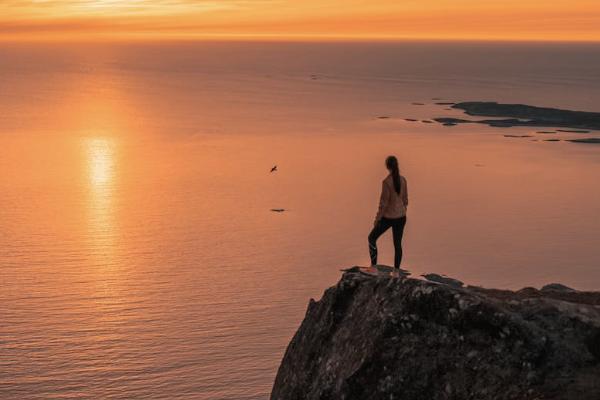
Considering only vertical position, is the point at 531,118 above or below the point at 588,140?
above

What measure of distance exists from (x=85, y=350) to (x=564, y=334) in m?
24.9

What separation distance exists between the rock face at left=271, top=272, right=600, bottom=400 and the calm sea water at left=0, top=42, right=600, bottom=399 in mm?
17702

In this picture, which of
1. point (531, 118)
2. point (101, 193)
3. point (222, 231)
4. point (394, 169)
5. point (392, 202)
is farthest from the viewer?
point (531, 118)

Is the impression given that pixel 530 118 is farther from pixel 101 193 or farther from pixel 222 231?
pixel 222 231

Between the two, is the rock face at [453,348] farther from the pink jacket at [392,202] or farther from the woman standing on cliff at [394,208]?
the pink jacket at [392,202]

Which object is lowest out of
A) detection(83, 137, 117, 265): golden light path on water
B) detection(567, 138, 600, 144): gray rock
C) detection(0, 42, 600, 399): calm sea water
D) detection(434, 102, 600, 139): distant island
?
detection(83, 137, 117, 265): golden light path on water

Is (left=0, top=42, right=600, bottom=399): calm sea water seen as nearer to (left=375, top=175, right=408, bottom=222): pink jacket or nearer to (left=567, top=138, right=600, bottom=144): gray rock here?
(left=567, top=138, right=600, bottom=144): gray rock

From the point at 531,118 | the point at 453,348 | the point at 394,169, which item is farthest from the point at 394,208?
the point at 531,118

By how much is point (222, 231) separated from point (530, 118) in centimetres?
6511

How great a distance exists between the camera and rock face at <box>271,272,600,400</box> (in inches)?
388

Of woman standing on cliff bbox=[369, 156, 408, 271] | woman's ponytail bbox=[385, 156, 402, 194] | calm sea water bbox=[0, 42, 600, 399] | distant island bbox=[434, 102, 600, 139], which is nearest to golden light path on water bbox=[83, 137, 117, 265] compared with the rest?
calm sea water bbox=[0, 42, 600, 399]

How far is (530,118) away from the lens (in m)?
108

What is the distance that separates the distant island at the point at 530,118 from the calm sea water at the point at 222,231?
588 centimetres

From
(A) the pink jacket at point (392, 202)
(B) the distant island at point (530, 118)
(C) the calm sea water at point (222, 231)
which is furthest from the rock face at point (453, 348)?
(B) the distant island at point (530, 118)
